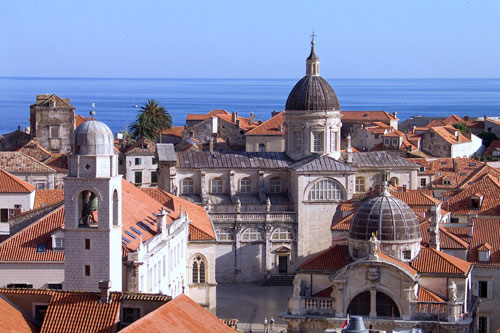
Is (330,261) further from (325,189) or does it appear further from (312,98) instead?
(312,98)

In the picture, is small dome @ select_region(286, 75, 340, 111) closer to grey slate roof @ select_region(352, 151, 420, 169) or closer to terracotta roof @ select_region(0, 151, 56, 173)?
grey slate roof @ select_region(352, 151, 420, 169)

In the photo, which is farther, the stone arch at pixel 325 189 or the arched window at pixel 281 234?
the stone arch at pixel 325 189

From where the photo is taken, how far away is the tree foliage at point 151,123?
130m

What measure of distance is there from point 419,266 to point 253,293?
64.7 ft

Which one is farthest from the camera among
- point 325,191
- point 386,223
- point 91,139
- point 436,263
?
point 325,191

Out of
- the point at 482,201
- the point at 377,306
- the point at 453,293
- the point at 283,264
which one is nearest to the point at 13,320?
the point at 377,306

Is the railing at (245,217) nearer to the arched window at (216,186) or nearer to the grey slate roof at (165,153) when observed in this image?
the arched window at (216,186)

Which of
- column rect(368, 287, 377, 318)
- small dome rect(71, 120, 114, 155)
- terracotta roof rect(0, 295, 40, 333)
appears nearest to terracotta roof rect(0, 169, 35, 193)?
column rect(368, 287, 377, 318)

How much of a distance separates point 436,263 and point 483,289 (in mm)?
7005

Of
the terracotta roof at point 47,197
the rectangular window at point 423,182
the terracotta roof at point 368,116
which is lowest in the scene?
the terracotta roof at point 47,197

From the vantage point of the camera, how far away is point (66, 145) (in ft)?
349

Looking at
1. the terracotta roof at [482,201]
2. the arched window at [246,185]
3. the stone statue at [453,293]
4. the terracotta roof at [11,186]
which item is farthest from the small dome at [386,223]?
the arched window at [246,185]

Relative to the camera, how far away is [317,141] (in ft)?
265

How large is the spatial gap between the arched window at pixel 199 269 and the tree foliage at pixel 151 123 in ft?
220
